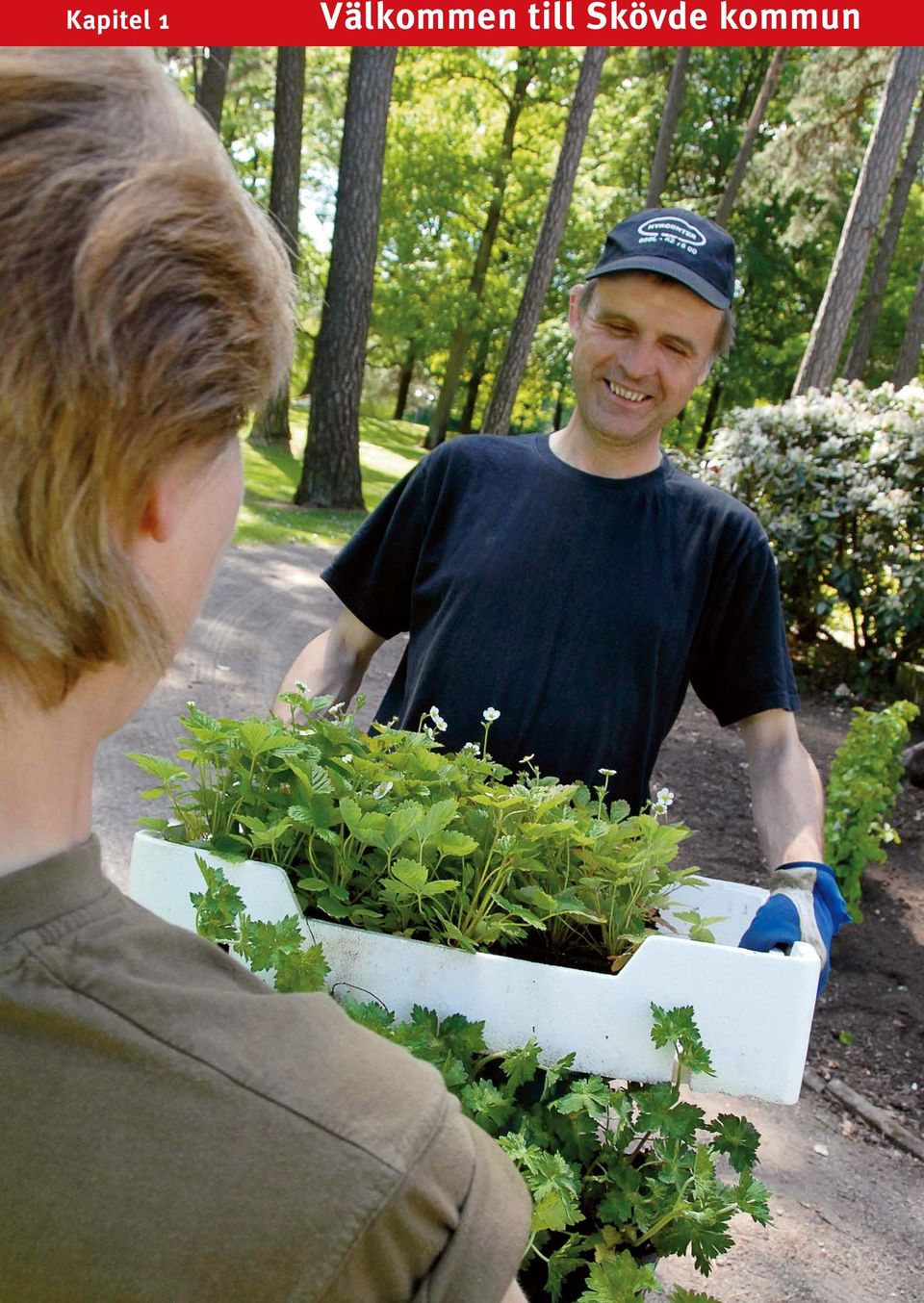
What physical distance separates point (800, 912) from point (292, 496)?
41.0ft

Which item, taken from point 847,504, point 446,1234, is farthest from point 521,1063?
point 847,504

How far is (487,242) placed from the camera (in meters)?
25.0

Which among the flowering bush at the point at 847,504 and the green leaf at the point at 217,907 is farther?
the flowering bush at the point at 847,504

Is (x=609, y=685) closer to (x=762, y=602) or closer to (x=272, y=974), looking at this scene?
(x=762, y=602)

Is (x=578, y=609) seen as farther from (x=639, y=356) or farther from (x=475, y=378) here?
(x=475, y=378)

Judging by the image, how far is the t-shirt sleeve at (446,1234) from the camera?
26.8 inches

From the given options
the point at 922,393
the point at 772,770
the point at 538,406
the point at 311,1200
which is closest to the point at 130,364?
the point at 311,1200

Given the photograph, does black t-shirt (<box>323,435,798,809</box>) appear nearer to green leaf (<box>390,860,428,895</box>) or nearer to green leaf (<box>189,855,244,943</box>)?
green leaf (<box>390,860,428,895</box>)

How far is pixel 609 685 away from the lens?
2230 millimetres

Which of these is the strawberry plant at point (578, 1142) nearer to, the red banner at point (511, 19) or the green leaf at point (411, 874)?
the green leaf at point (411, 874)

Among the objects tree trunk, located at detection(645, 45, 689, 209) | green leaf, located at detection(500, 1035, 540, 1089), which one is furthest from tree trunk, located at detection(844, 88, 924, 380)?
green leaf, located at detection(500, 1035, 540, 1089)

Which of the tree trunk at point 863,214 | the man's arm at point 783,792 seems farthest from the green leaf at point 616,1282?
the tree trunk at point 863,214

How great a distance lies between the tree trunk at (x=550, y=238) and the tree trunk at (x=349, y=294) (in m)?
1.92

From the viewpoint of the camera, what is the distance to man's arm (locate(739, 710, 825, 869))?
2.05m
